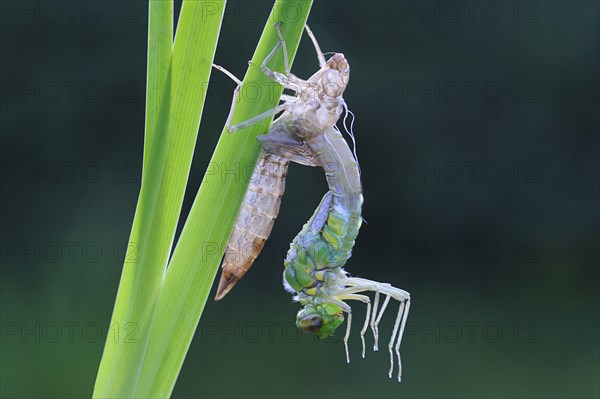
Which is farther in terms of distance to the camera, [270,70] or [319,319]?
[319,319]

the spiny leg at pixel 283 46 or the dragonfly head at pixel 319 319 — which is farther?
the dragonfly head at pixel 319 319

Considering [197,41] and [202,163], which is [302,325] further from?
[202,163]

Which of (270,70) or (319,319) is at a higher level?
(270,70)

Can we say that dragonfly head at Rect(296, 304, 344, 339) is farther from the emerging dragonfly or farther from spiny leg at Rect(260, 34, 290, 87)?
spiny leg at Rect(260, 34, 290, 87)

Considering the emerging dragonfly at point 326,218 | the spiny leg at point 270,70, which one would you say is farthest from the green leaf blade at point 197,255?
the emerging dragonfly at point 326,218

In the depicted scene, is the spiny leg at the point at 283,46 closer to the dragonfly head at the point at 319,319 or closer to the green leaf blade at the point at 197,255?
the green leaf blade at the point at 197,255

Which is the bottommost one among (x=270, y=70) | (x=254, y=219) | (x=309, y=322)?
(x=309, y=322)

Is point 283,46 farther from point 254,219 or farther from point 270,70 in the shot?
point 254,219

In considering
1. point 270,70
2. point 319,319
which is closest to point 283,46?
point 270,70

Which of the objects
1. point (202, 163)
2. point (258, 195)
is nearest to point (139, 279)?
point (258, 195)
